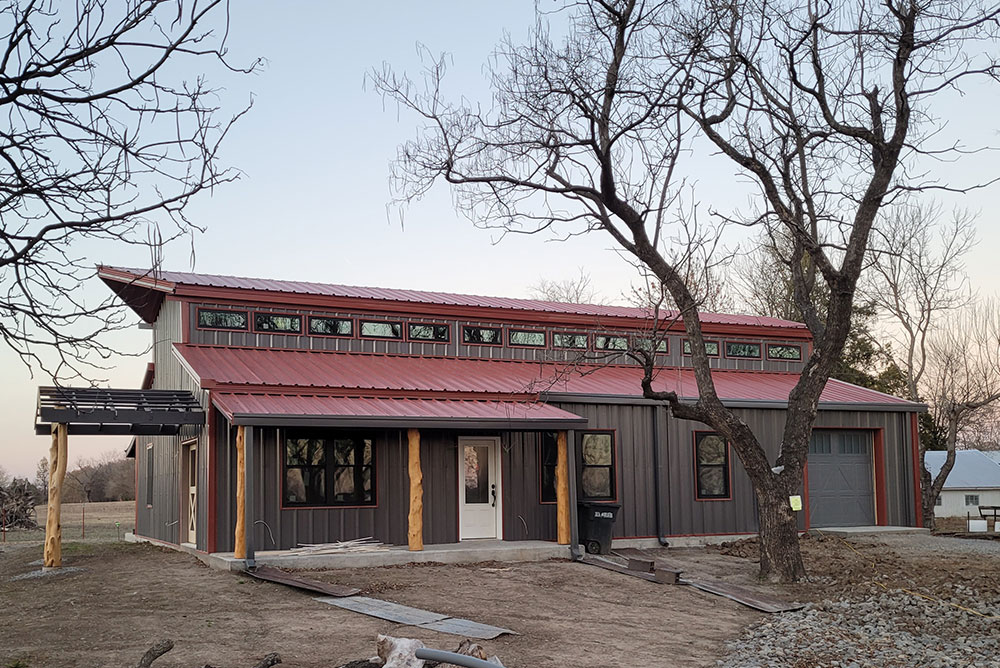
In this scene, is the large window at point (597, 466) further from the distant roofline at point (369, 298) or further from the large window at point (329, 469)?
the large window at point (329, 469)

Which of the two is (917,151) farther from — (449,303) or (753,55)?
(449,303)

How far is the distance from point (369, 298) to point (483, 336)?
2706 mm

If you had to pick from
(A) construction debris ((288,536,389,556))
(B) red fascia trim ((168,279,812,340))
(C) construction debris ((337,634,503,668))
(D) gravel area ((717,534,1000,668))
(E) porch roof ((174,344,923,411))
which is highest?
(B) red fascia trim ((168,279,812,340))

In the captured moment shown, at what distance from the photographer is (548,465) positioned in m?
18.1

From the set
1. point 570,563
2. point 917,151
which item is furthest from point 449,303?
point 917,151

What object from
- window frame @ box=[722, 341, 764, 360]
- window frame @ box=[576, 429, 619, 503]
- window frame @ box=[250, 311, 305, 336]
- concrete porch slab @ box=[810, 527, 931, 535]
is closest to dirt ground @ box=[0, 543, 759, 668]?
window frame @ box=[576, 429, 619, 503]

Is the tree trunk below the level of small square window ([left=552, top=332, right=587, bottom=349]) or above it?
below

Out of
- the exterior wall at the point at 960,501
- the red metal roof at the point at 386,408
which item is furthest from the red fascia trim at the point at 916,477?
the exterior wall at the point at 960,501

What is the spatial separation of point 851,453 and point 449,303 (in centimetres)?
957

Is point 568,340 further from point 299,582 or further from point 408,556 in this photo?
point 299,582

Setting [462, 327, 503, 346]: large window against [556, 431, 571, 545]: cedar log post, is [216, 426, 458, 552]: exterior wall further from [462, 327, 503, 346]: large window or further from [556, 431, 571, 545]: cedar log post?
[462, 327, 503, 346]: large window

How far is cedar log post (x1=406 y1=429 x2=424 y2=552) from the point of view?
15602 millimetres

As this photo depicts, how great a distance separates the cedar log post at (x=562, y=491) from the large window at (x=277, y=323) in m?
5.44

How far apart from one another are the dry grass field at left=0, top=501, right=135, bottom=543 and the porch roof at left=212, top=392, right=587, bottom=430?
10585 millimetres
